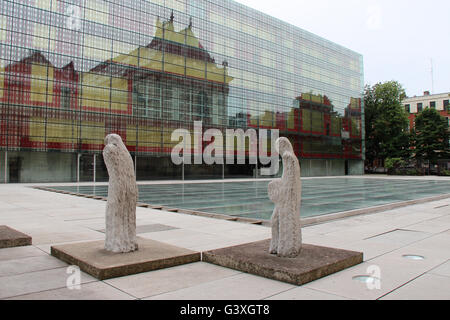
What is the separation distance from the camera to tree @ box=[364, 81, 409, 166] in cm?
7488

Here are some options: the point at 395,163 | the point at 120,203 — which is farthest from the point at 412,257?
the point at 395,163

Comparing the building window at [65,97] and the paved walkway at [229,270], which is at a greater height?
the building window at [65,97]

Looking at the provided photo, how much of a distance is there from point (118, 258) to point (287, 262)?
2.70 metres

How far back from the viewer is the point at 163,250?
6.38 m

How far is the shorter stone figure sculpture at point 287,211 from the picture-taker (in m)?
5.84

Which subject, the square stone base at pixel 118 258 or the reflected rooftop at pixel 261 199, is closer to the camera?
the square stone base at pixel 118 258

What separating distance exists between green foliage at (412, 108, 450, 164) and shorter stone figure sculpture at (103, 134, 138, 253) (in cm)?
7616

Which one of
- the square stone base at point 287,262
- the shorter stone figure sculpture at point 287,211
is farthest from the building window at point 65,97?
the shorter stone figure sculpture at point 287,211

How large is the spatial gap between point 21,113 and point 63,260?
120 feet

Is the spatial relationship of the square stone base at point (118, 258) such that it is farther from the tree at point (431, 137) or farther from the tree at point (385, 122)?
the tree at point (385, 122)

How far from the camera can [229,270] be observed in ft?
18.3

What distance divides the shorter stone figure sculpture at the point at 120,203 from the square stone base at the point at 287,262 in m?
1.44
